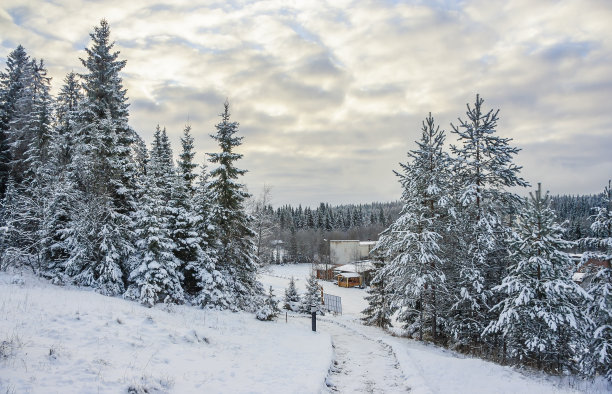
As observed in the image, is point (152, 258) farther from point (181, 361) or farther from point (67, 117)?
point (67, 117)

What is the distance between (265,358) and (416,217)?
462 inches

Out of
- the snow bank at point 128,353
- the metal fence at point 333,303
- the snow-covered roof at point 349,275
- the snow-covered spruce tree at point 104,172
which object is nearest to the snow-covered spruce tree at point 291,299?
the metal fence at point 333,303

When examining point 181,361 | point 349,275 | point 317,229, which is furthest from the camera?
point 317,229

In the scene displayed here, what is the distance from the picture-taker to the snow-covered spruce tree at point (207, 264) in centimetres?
1830

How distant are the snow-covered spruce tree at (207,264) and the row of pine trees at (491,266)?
10.4 metres

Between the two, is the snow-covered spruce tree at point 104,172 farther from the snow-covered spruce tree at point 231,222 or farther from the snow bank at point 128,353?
the snow-covered spruce tree at point 231,222

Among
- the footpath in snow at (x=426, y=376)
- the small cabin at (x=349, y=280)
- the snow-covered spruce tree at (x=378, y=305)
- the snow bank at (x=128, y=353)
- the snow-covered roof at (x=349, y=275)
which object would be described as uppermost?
the snow bank at (x=128, y=353)

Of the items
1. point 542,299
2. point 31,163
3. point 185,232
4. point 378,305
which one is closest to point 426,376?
point 542,299

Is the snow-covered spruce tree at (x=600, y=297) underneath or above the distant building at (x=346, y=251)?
above

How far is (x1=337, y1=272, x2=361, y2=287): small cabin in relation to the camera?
6888 centimetres

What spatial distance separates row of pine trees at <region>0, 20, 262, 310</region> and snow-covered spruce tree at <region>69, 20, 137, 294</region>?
6cm

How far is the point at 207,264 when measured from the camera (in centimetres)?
1886

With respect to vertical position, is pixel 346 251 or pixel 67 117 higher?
pixel 67 117

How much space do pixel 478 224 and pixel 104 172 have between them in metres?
20.4
